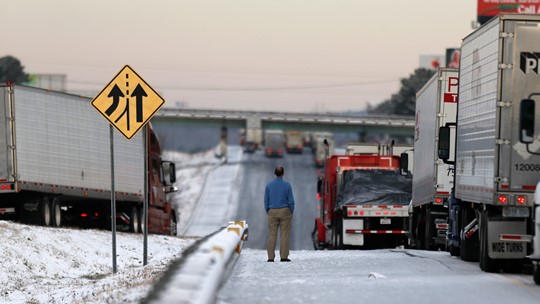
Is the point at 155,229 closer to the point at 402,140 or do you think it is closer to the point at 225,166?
the point at 225,166

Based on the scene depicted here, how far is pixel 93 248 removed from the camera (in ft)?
87.2

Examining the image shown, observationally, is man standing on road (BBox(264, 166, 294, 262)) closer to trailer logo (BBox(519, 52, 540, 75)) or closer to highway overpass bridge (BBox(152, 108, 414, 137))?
trailer logo (BBox(519, 52, 540, 75))

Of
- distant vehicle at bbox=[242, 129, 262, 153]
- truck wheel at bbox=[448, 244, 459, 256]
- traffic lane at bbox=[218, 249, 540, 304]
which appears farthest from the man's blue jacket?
distant vehicle at bbox=[242, 129, 262, 153]

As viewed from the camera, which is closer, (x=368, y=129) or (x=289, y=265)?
(x=289, y=265)

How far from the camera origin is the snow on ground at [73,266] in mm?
15311

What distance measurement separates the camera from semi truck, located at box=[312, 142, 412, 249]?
30344 mm

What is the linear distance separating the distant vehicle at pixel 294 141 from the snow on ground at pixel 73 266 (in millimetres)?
115932

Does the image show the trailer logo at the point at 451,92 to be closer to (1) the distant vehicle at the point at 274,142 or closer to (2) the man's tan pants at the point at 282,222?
(2) the man's tan pants at the point at 282,222

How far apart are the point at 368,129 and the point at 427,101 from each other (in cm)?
10609

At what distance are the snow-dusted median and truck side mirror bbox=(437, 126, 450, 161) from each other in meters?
5.43

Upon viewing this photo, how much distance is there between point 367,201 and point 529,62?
51.2 ft

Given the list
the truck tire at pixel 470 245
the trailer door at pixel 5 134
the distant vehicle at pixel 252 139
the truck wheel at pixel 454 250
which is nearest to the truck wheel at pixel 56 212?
the trailer door at pixel 5 134

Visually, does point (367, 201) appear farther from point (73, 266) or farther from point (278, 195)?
point (278, 195)

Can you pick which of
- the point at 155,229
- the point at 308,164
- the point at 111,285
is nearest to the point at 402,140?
the point at 308,164
